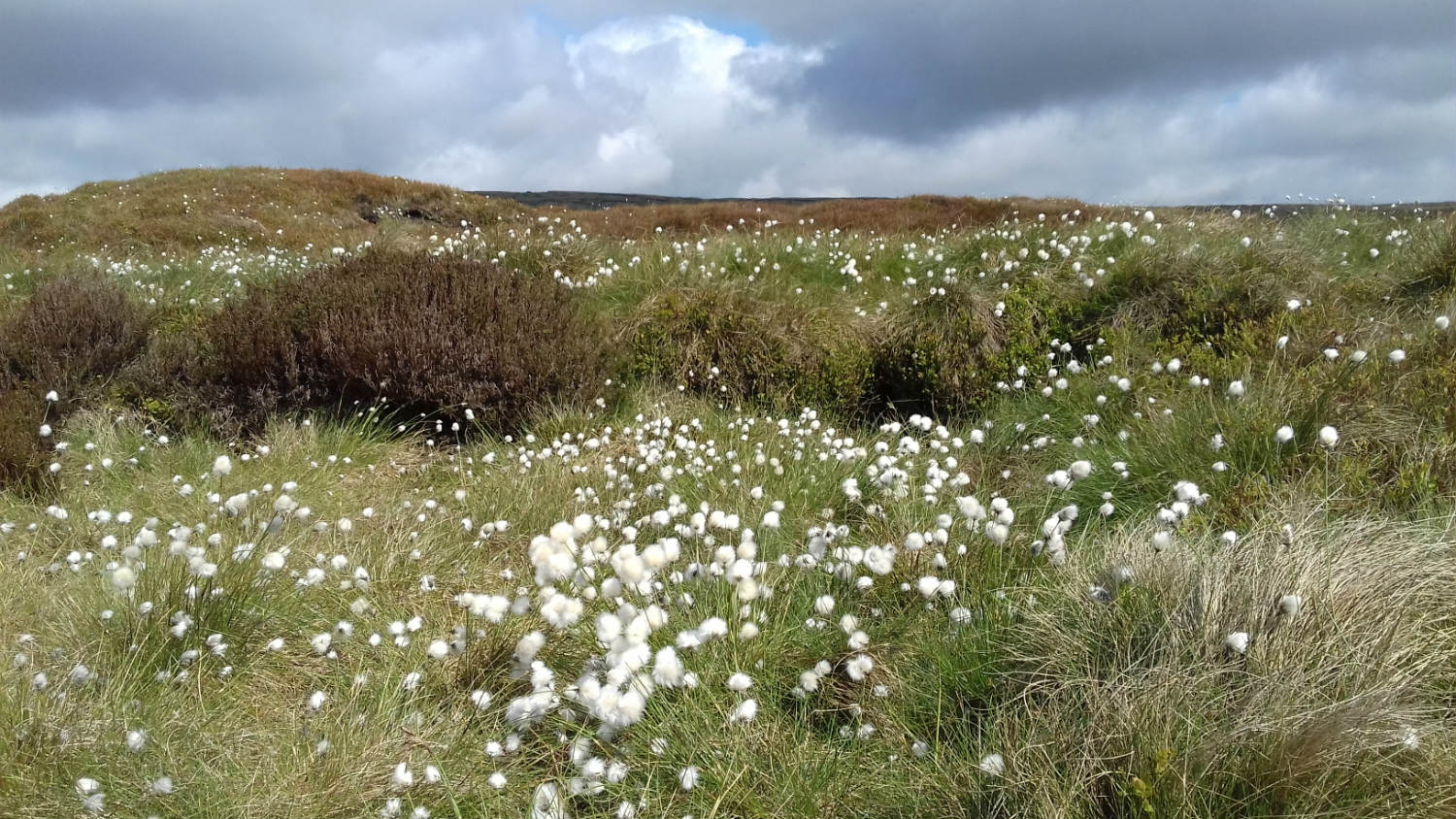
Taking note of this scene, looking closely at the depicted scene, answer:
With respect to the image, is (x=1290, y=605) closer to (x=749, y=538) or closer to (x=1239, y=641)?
(x=1239, y=641)

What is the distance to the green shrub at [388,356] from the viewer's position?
6.17 metres

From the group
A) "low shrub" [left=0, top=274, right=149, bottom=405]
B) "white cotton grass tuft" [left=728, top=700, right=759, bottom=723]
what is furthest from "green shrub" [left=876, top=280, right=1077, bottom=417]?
"low shrub" [left=0, top=274, right=149, bottom=405]

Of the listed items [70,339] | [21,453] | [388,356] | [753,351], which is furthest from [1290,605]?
[70,339]

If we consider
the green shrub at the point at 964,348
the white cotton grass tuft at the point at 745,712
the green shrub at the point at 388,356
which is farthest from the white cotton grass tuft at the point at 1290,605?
the green shrub at the point at 388,356

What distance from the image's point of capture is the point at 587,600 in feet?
9.92

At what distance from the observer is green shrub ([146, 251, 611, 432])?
6.17m

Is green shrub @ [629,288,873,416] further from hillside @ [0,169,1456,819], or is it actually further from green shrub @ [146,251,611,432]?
green shrub @ [146,251,611,432]

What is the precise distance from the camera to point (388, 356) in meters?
6.17

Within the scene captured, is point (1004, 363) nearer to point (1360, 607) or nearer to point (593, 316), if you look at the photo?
point (593, 316)

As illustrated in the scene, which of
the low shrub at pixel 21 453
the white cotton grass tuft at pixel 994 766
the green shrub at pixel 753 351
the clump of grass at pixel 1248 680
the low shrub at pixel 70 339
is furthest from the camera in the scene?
the green shrub at pixel 753 351

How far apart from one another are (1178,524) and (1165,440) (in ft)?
3.88

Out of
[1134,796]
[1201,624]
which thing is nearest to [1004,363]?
[1201,624]

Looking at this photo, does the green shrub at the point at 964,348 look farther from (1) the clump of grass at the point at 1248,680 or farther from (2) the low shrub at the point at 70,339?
(2) the low shrub at the point at 70,339

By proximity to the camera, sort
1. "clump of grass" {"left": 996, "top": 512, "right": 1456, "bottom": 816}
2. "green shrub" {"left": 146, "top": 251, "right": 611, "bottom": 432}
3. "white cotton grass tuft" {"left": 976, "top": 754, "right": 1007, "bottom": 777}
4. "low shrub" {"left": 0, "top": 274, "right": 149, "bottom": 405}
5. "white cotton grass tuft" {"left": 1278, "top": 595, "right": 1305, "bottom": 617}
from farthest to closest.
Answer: "low shrub" {"left": 0, "top": 274, "right": 149, "bottom": 405}
"green shrub" {"left": 146, "top": 251, "right": 611, "bottom": 432}
"white cotton grass tuft" {"left": 1278, "top": 595, "right": 1305, "bottom": 617}
"white cotton grass tuft" {"left": 976, "top": 754, "right": 1007, "bottom": 777}
"clump of grass" {"left": 996, "top": 512, "right": 1456, "bottom": 816}
